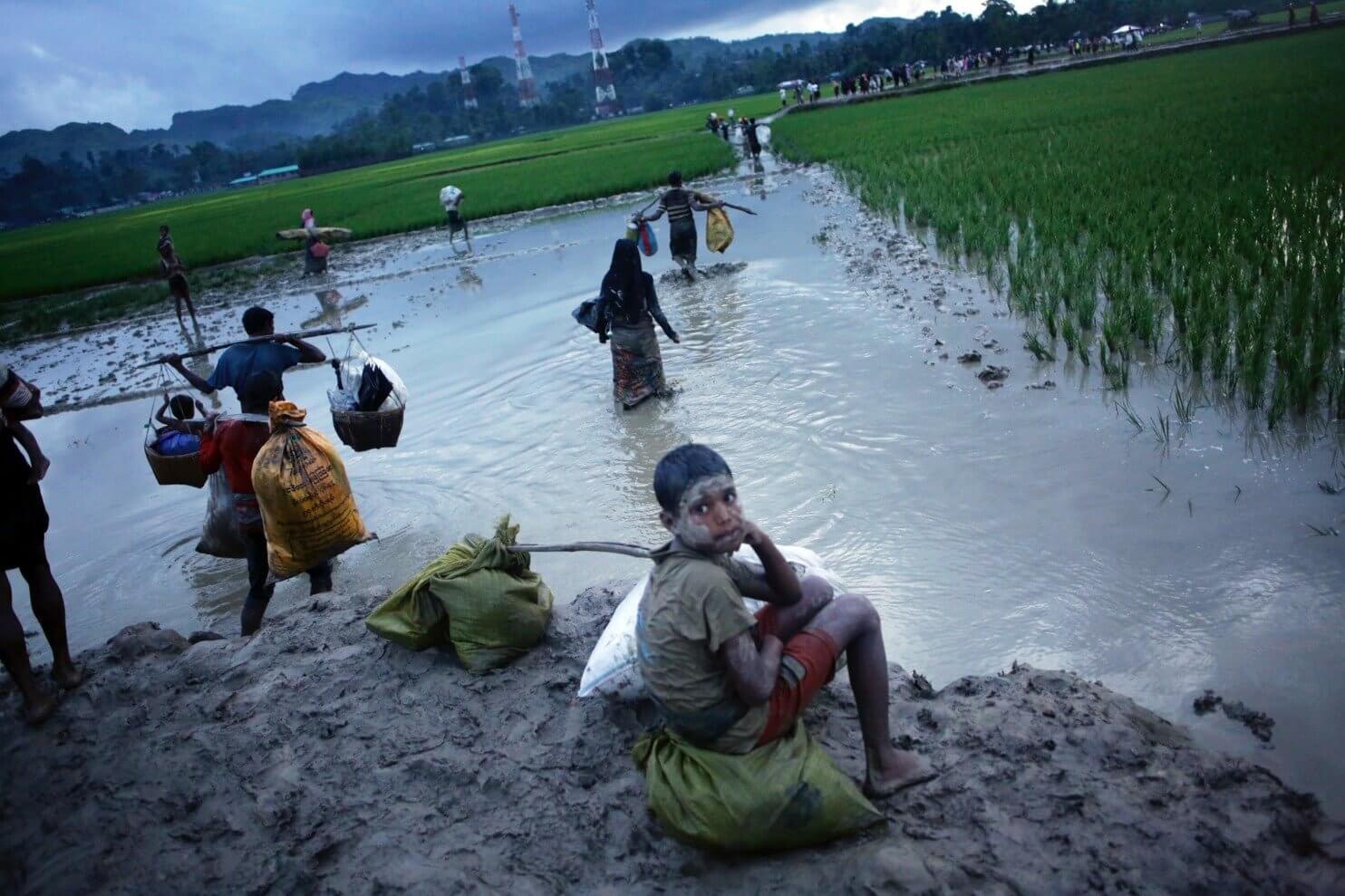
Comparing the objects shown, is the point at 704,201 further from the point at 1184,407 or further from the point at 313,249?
the point at 313,249

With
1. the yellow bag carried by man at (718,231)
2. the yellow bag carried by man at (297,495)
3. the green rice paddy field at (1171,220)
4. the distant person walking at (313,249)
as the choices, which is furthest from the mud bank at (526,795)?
the distant person walking at (313,249)

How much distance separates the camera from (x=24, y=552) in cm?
362

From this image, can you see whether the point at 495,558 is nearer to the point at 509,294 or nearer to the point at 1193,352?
the point at 1193,352

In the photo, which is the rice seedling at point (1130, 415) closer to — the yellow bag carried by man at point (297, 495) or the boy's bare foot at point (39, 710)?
the yellow bag carried by man at point (297, 495)

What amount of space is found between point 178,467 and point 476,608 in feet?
7.98

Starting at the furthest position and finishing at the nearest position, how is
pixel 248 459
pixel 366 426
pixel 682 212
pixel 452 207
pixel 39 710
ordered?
pixel 452 207 → pixel 682 212 → pixel 366 426 → pixel 248 459 → pixel 39 710

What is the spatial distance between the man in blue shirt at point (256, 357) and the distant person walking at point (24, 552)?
2.38ft

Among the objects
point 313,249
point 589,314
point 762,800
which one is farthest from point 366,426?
point 313,249

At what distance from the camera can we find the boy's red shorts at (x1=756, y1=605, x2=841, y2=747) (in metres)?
2.16

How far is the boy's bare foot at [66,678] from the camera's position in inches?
143

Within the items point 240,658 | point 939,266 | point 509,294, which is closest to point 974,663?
point 240,658

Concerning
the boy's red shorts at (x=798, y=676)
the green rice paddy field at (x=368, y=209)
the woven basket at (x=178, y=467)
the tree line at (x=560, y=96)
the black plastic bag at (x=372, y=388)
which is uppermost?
the tree line at (x=560, y=96)

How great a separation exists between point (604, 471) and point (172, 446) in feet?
8.14

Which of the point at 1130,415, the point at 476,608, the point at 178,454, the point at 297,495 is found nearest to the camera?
the point at 476,608
